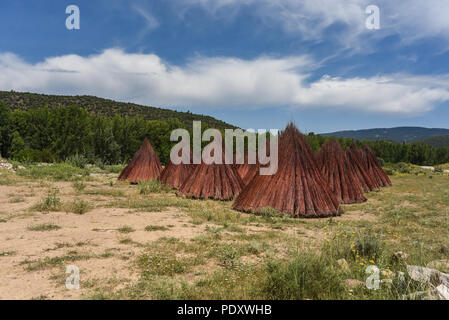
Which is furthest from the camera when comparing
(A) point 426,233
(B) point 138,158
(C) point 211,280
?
(B) point 138,158

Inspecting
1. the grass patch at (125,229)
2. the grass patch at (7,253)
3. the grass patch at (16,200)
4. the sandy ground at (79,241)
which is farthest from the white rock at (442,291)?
the grass patch at (16,200)

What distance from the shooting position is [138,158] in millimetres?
15125

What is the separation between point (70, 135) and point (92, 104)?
26.8 meters

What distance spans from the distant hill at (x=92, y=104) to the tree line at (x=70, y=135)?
13.5 meters

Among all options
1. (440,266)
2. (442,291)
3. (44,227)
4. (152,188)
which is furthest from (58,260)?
(152,188)

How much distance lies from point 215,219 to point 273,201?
1784 mm

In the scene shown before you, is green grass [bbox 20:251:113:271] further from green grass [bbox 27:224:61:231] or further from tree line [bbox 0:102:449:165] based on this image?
tree line [bbox 0:102:449:165]

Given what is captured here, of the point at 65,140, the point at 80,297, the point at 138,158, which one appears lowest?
the point at 80,297

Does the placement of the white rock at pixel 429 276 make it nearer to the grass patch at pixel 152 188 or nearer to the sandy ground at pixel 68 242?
the sandy ground at pixel 68 242

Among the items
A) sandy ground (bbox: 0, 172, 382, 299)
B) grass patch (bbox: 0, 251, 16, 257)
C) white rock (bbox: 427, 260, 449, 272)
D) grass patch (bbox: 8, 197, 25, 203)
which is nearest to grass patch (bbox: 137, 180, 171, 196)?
sandy ground (bbox: 0, 172, 382, 299)

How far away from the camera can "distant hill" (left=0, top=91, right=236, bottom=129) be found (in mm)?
46750

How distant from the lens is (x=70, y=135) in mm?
28688
